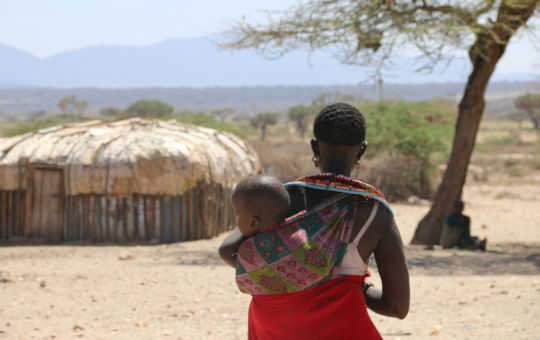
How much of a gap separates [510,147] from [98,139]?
33504 mm

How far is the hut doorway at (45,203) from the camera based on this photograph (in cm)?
898

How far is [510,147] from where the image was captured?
37656mm

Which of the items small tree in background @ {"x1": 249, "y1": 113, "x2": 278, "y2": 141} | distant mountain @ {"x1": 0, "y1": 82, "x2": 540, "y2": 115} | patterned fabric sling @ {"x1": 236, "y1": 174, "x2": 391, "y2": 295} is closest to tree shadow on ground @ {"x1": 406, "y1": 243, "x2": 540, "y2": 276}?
patterned fabric sling @ {"x1": 236, "y1": 174, "x2": 391, "y2": 295}

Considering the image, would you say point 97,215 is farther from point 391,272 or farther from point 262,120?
point 262,120

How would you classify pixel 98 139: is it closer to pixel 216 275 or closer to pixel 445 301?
pixel 216 275

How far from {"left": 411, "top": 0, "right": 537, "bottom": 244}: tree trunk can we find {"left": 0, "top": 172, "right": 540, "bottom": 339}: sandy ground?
65 centimetres

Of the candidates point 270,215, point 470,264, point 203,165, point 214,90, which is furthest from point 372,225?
point 214,90

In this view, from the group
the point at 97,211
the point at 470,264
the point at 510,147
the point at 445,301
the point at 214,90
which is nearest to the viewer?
the point at 445,301

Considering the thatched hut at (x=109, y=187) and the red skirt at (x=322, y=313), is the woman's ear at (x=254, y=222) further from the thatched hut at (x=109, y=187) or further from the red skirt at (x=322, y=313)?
the thatched hut at (x=109, y=187)

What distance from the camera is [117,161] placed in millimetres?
8711

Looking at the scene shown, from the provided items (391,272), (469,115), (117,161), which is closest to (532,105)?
(469,115)

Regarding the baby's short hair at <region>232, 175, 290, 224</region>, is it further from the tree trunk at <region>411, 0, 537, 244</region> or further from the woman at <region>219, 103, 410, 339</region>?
the tree trunk at <region>411, 0, 537, 244</region>

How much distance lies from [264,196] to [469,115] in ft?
24.3

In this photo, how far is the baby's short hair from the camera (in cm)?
182
